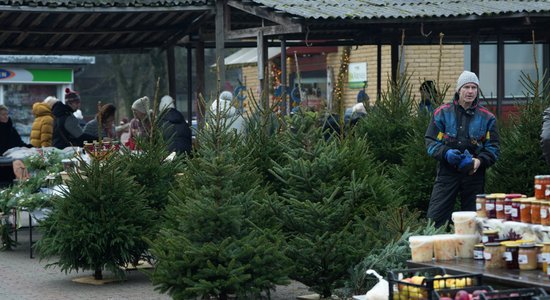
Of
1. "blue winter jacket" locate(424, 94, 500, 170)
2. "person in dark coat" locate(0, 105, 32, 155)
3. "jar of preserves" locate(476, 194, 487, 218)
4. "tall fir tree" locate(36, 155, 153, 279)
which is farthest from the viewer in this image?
"person in dark coat" locate(0, 105, 32, 155)

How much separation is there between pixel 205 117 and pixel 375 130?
4.03 metres

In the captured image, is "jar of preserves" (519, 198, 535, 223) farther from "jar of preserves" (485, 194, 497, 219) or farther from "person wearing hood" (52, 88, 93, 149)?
"person wearing hood" (52, 88, 93, 149)

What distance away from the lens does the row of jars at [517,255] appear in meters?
7.39

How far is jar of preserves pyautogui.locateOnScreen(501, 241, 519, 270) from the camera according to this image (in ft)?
24.6

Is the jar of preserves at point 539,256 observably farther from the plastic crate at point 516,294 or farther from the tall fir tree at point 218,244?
the tall fir tree at point 218,244

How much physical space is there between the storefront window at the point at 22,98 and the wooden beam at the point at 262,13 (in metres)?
16.4

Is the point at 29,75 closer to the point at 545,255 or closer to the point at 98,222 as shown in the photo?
the point at 98,222

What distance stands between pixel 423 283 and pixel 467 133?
147 inches

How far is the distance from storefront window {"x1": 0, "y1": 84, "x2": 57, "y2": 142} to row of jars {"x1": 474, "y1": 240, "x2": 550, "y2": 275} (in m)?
27.1

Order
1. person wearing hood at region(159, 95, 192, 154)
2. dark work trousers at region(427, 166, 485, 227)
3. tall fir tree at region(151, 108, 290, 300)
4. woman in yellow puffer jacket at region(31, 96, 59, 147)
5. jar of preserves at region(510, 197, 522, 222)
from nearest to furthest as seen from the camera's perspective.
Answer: jar of preserves at region(510, 197, 522, 222)
tall fir tree at region(151, 108, 290, 300)
dark work trousers at region(427, 166, 485, 227)
person wearing hood at region(159, 95, 192, 154)
woman in yellow puffer jacket at region(31, 96, 59, 147)

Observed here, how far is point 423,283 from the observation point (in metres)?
7.09

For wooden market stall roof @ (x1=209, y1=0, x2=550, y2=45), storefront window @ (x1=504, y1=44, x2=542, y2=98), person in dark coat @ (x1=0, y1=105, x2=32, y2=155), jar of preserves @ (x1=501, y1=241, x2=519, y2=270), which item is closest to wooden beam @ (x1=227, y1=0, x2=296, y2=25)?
wooden market stall roof @ (x1=209, y1=0, x2=550, y2=45)

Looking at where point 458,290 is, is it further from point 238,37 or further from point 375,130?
point 238,37

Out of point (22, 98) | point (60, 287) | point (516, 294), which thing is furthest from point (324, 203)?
point (22, 98)
